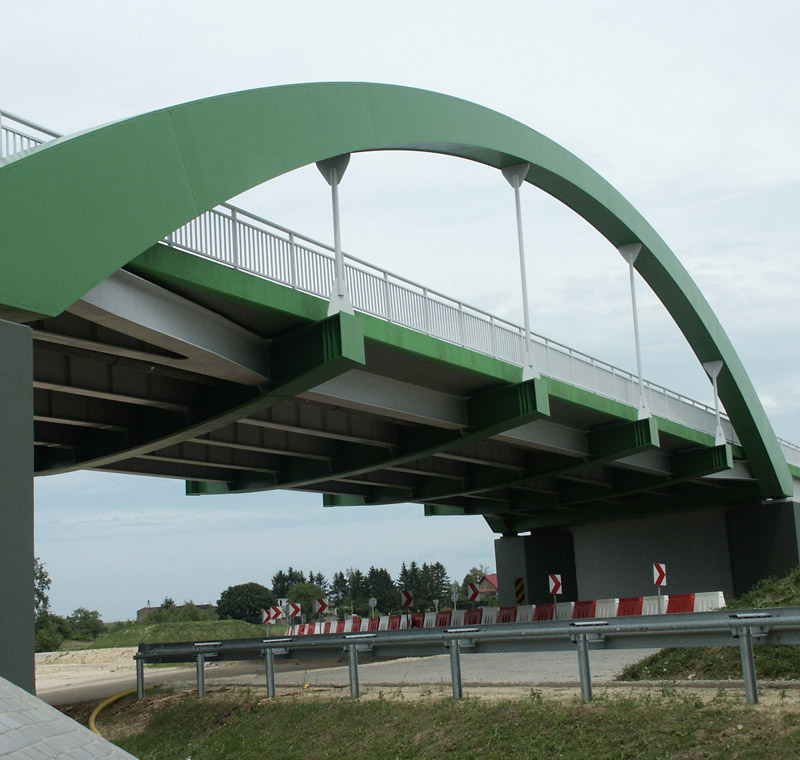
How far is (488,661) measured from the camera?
1819cm

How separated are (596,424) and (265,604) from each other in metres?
100

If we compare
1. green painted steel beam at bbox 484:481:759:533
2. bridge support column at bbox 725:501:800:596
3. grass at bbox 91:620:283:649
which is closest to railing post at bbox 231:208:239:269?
bridge support column at bbox 725:501:800:596

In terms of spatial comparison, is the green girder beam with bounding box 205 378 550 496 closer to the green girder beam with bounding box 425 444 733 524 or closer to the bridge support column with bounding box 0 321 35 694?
the green girder beam with bounding box 425 444 733 524

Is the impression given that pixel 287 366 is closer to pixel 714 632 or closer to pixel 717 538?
pixel 714 632

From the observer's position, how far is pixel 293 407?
2238cm

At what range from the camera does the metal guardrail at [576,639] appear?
9250mm

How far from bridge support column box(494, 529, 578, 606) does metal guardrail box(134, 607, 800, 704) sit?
32.5 meters

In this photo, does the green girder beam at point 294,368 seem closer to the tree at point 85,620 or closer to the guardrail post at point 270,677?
the guardrail post at point 270,677

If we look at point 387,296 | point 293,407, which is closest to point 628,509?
point 293,407

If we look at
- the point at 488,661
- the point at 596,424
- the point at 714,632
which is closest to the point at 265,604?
the point at 596,424

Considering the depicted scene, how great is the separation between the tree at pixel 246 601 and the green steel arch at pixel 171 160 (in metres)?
108

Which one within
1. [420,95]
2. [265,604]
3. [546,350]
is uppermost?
[420,95]

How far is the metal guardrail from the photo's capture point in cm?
925

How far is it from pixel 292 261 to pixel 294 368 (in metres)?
1.88
